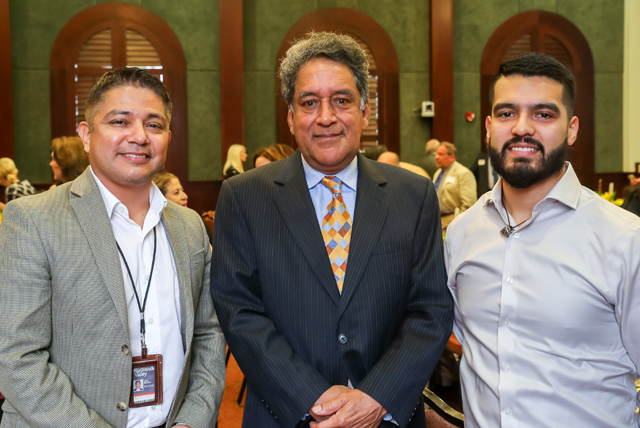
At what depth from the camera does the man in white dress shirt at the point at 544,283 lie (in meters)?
1.54

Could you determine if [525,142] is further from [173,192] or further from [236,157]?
[236,157]

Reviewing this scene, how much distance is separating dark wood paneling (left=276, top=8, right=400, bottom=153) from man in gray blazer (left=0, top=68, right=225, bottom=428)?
22.8 feet

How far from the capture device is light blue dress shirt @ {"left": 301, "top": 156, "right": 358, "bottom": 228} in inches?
71.8

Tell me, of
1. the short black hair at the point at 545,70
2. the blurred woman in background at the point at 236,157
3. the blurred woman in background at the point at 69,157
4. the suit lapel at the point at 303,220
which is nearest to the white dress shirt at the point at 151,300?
the suit lapel at the point at 303,220

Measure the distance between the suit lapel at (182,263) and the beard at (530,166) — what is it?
1077mm

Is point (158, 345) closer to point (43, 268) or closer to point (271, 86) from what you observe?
point (43, 268)

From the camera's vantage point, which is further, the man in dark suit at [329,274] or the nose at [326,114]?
the nose at [326,114]

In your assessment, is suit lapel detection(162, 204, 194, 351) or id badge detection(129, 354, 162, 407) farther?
suit lapel detection(162, 204, 194, 351)

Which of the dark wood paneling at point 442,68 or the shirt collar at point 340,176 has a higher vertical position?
the dark wood paneling at point 442,68

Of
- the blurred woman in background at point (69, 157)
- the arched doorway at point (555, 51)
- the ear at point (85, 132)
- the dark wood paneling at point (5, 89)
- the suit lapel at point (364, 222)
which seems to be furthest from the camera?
the arched doorway at point (555, 51)

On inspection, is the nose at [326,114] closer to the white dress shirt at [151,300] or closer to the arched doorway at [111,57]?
the white dress shirt at [151,300]

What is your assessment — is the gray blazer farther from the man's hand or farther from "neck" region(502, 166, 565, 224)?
"neck" region(502, 166, 565, 224)

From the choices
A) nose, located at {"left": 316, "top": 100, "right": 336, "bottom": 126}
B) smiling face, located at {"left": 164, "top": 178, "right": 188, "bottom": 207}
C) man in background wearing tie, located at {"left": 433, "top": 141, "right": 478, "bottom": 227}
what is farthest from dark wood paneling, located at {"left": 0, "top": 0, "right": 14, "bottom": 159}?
nose, located at {"left": 316, "top": 100, "right": 336, "bottom": 126}

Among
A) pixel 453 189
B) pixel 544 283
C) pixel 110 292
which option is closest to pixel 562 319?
pixel 544 283
